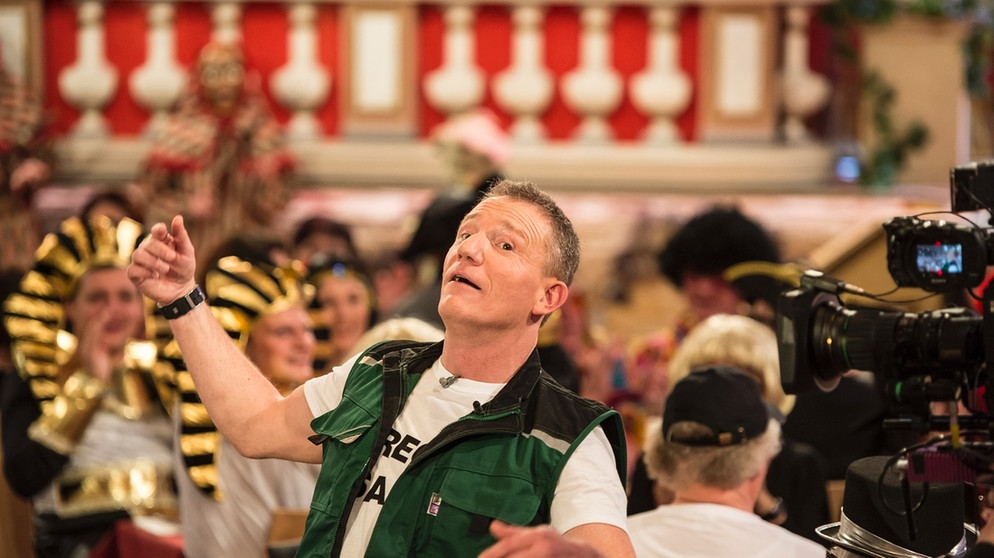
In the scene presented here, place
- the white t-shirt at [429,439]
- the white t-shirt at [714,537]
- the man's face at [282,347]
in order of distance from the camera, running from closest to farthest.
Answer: the white t-shirt at [429,439] < the white t-shirt at [714,537] < the man's face at [282,347]

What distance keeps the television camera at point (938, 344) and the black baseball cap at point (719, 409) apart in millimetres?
517

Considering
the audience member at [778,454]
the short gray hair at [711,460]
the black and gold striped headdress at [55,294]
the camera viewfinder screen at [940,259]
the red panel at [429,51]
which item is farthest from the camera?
the red panel at [429,51]

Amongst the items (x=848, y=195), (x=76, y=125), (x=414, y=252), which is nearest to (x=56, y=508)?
(x=414, y=252)

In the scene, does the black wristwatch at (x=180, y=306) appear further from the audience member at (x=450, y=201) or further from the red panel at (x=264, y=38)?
the red panel at (x=264, y=38)

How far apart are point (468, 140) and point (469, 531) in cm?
449

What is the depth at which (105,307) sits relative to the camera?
5.11m

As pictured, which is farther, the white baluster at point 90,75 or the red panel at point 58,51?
the red panel at point 58,51

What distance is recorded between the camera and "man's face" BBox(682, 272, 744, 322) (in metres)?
5.66

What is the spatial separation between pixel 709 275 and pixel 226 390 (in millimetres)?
3205

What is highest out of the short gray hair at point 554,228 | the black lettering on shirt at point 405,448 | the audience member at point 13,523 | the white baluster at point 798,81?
the white baluster at point 798,81

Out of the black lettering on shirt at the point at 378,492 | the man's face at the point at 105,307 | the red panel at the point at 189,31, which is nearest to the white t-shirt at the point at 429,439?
the black lettering on shirt at the point at 378,492

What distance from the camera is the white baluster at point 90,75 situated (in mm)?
8250

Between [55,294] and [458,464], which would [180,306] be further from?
[55,294]

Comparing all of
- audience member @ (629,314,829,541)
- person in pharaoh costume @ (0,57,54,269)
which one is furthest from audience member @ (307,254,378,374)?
person in pharaoh costume @ (0,57,54,269)
